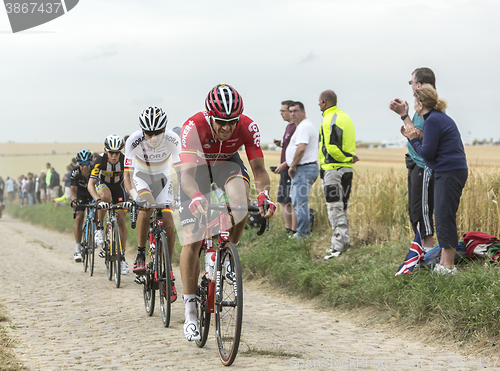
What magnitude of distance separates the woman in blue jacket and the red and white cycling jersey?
2100 millimetres

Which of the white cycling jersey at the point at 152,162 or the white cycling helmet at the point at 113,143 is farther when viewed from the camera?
the white cycling helmet at the point at 113,143

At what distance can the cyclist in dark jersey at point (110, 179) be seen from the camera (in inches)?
354

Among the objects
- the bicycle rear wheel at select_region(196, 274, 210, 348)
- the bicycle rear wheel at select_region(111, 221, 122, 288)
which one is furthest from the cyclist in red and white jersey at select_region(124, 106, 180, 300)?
the bicycle rear wheel at select_region(196, 274, 210, 348)

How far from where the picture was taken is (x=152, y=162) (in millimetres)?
7309

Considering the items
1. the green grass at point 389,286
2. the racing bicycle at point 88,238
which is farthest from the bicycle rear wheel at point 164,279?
the racing bicycle at point 88,238

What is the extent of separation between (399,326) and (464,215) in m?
2.42

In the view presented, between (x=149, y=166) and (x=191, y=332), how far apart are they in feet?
10.0

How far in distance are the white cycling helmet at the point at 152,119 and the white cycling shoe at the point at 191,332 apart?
2619 millimetres

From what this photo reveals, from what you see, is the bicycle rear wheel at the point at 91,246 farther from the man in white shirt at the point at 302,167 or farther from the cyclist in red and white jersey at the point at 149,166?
the man in white shirt at the point at 302,167

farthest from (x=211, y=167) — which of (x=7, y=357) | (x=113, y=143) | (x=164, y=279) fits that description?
(x=113, y=143)

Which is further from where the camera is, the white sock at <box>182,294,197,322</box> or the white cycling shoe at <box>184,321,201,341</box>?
the white sock at <box>182,294,197,322</box>

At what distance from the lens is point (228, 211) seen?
15.0 feet

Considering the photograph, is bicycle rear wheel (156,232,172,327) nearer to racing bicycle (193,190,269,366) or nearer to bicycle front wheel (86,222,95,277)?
racing bicycle (193,190,269,366)

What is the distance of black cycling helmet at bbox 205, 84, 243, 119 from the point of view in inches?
177
